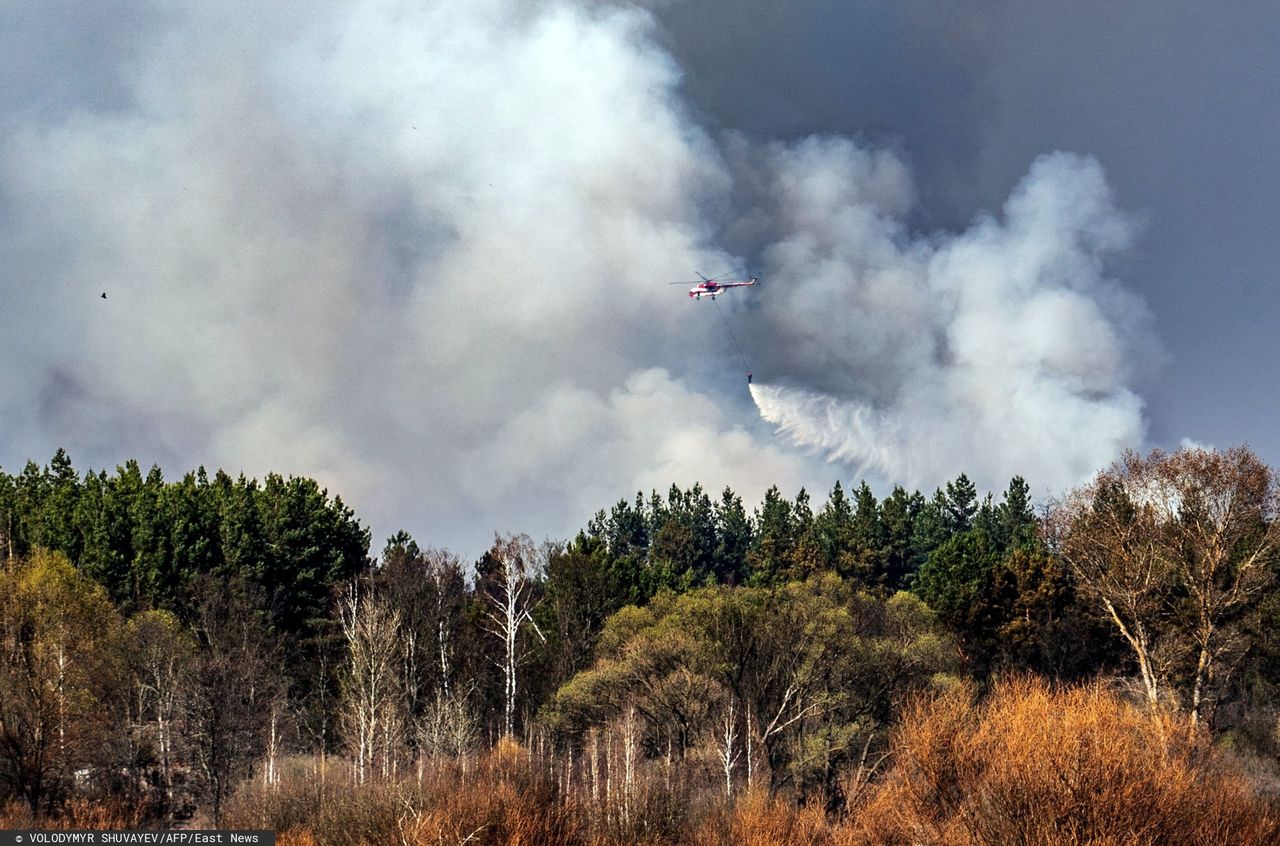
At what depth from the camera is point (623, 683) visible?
55.8 meters

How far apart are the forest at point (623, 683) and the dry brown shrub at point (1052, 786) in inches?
4.3

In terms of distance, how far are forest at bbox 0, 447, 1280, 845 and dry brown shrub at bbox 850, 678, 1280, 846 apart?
0.11 m

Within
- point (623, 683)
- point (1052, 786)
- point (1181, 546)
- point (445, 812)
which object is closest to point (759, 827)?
point (445, 812)

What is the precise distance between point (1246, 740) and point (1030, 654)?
712 inches

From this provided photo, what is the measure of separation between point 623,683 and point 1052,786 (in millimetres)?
33809

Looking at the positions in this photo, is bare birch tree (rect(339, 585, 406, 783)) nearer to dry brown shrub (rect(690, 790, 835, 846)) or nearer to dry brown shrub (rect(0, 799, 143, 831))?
dry brown shrub (rect(0, 799, 143, 831))

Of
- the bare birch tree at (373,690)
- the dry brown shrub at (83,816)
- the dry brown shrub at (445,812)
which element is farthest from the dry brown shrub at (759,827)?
the dry brown shrub at (83,816)

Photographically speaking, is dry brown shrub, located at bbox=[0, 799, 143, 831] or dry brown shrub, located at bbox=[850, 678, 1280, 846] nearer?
dry brown shrub, located at bbox=[850, 678, 1280, 846]

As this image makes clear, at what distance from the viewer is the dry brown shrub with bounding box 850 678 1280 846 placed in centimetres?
2392

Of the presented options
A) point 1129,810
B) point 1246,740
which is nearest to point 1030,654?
point 1246,740

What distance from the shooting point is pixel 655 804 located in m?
35.3

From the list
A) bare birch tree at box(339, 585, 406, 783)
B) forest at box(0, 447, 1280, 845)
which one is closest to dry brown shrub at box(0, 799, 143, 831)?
forest at box(0, 447, 1280, 845)

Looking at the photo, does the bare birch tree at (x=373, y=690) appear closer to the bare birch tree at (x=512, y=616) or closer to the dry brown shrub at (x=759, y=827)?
the bare birch tree at (x=512, y=616)

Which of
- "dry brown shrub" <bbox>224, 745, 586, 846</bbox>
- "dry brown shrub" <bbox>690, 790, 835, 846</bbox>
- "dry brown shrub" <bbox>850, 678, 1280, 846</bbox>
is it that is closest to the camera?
"dry brown shrub" <bbox>850, 678, 1280, 846</bbox>
